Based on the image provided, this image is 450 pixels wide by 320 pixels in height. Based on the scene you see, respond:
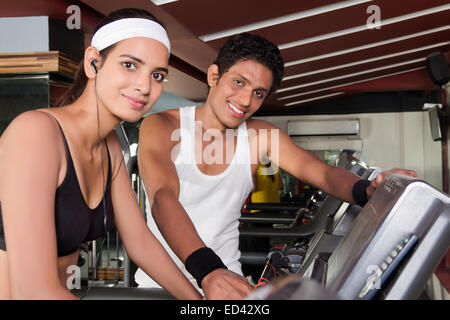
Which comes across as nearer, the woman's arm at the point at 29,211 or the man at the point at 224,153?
the woman's arm at the point at 29,211

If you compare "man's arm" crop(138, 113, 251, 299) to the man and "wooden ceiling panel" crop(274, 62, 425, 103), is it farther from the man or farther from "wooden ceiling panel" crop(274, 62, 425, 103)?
"wooden ceiling panel" crop(274, 62, 425, 103)

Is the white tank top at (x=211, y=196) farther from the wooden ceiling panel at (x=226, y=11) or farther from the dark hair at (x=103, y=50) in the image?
the wooden ceiling panel at (x=226, y=11)

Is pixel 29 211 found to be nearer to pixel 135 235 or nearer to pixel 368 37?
pixel 135 235

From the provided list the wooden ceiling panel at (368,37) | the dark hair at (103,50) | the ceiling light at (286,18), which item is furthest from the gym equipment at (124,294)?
the wooden ceiling panel at (368,37)

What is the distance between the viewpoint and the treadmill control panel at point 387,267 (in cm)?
77

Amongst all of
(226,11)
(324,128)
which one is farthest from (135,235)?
(324,128)

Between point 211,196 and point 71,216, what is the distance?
2.21ft

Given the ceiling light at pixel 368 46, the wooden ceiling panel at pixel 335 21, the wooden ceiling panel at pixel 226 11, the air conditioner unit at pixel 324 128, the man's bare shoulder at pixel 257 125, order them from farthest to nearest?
the air conditioner unit at pixel 324 128
the ceiling light at pixel 368 46
the wooden ceiling panel at pixel 335 21
the wooden ceiling panel at pixel 226 11
the man's bare shoulder at pixel 257 125

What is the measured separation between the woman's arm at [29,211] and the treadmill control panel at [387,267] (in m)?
0.50

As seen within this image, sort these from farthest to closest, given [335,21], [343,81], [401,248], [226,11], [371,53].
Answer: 1. [343,81]
2. [371,53]
3. [335,21]
4. [226,11]
5. [401,248]

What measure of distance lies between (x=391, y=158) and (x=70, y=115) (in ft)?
29.6

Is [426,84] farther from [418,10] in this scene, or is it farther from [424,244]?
[424,244]

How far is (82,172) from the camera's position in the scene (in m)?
1.10

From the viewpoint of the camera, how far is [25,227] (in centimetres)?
84
